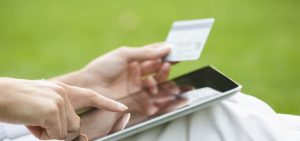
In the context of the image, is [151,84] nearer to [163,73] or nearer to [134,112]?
[163,73]

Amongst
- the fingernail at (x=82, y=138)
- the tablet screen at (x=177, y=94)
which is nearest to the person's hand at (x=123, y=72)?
the tablet screen at (x=177, y=94)

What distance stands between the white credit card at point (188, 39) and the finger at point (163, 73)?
0.11ft

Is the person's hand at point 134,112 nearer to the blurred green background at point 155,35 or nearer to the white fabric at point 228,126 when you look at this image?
the white fabric at point 228,126

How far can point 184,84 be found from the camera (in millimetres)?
1132

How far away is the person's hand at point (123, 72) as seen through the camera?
136 cm

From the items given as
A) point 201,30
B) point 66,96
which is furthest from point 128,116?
point 201,30

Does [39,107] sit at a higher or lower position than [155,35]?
higher

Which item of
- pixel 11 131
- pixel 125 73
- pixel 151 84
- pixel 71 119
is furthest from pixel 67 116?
pixel 125 73

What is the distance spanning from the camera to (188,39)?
4.10 feet

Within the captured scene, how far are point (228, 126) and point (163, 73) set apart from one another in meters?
0.59

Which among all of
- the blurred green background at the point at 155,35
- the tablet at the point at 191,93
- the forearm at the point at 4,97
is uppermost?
the forearm at the point at 4,97

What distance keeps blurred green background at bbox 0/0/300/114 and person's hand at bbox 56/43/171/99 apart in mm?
896

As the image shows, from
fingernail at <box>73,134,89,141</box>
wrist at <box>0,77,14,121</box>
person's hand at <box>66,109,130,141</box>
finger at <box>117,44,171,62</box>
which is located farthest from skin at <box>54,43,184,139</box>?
wrist at <box>0,77,14,121</box>

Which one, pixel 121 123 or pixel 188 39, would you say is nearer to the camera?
pixel 121 123
